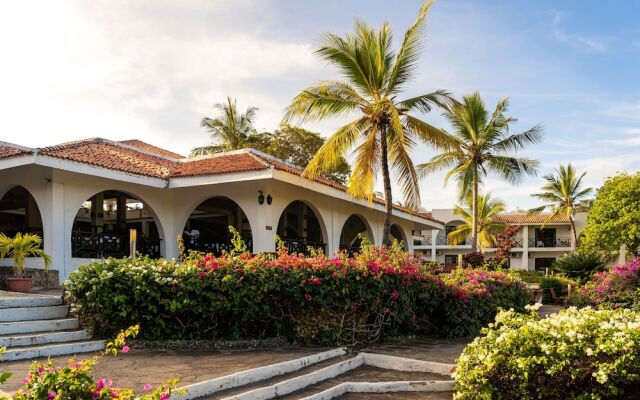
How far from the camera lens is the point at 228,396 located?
5453 mm

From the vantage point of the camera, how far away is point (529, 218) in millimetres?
49688

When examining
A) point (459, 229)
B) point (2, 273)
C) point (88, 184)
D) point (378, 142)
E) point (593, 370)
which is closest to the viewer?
point (593, 370)

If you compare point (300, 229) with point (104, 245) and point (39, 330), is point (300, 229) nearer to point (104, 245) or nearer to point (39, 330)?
point (104, 245)

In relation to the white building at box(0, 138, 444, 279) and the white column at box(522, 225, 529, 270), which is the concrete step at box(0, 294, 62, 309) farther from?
the white column at box(522, 225, 529, 270)

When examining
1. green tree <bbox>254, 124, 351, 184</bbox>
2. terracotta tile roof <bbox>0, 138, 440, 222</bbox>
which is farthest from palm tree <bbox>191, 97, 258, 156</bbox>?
terracotta tile roof <bbox>0, 138, 440, 222</bbox>

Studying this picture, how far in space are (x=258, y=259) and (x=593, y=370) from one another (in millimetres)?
4568

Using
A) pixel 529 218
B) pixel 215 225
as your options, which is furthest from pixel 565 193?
pixel 215 225

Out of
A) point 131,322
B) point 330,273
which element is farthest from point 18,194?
point 330,273

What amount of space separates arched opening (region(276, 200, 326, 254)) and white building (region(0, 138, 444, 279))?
0.08 metres

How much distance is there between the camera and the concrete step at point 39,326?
7.43m

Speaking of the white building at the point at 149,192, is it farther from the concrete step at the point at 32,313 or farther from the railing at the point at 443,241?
the railing at the point at 443,241

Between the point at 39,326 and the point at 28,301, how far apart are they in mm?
983

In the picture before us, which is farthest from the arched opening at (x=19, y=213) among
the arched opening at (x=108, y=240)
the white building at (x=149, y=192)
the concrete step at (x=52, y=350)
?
the concrete step at (x=52, y=350)

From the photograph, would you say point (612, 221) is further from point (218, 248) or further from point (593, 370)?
point (593, 370)
